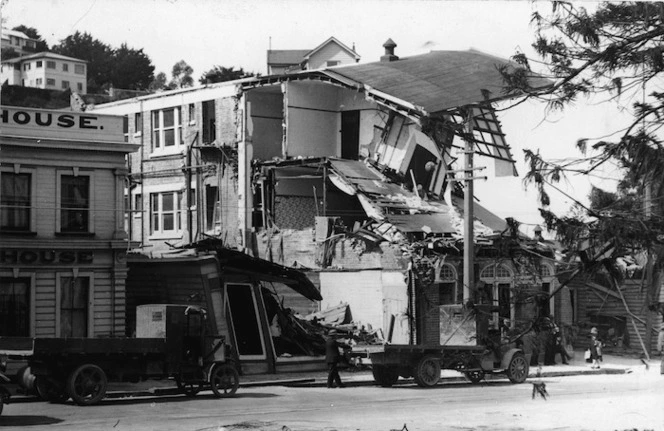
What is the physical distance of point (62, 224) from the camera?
29.7 meters

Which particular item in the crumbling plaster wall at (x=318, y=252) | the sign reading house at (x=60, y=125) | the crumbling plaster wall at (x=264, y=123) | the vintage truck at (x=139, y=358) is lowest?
the vintage truck at (x=139, y=358)

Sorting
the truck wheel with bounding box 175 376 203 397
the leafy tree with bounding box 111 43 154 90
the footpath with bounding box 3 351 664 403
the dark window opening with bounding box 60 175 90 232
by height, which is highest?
the leafy tree with bounding box 111 43 154 90

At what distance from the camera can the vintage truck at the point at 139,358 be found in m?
21.8

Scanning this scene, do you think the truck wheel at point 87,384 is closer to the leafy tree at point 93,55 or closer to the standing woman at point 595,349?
the standing woman at point 595,349

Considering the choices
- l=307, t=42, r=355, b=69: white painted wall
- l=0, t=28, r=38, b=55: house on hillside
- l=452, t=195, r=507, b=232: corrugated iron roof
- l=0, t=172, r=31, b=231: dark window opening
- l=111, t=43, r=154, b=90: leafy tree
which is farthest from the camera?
l=0, t=28, r=38, b=55: house on hillside

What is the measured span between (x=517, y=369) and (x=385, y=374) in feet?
14.5

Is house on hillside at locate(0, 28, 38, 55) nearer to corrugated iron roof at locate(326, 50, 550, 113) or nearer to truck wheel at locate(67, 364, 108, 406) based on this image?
corrugated iron roof at locate(326, 50, 550, 113)

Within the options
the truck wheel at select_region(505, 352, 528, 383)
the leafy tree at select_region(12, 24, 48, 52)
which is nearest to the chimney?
the truck wheel at select_region(505, 352, 528, 383)

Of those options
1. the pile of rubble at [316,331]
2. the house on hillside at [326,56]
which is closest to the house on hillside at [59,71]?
the house on hillside at [326,56]

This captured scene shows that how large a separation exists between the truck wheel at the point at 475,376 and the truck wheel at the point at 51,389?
1237 centimetres

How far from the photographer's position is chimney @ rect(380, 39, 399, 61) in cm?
4603

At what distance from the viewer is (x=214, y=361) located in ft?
82.3

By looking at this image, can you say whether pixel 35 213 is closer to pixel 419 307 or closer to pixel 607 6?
pixel 419 307

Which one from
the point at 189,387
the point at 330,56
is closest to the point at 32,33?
the point at 330,56
